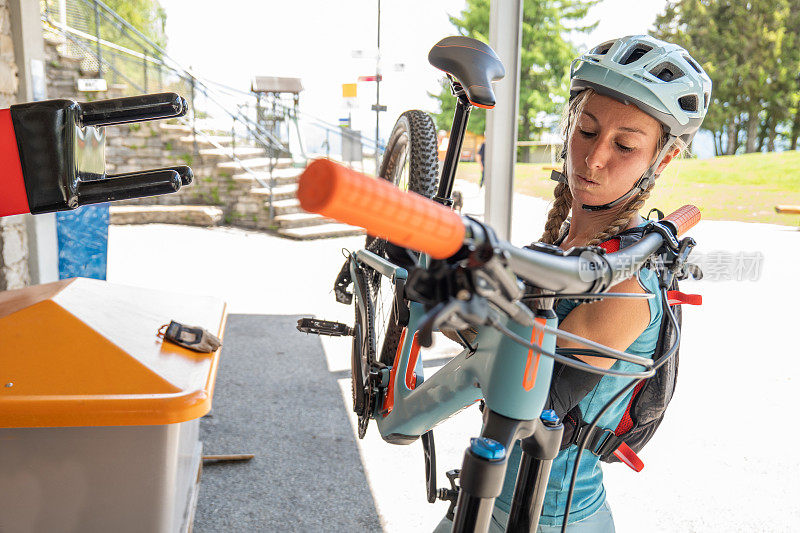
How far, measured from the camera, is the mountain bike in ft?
1.38

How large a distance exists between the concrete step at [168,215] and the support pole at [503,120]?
7.34m

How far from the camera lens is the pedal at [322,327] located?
1.81 metres

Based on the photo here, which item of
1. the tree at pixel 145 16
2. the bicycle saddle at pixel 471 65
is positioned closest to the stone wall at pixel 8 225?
the bicycle saddle at pixel 471 65

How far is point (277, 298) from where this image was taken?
5.71m

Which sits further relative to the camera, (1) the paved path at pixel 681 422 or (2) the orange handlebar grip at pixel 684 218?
(1) the paved path at pixel 681 422

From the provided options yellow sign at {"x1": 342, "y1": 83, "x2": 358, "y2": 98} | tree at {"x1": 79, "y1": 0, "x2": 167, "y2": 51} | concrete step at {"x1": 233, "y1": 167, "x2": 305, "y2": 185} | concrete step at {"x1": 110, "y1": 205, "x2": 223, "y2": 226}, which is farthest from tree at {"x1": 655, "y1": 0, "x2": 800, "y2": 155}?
tree at {"x1": 79, "y1": 0, "x2": 167, "y2": 51}

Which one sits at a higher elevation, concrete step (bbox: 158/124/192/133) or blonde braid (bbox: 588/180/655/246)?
concrete step (bbox: 158/124/192/133)

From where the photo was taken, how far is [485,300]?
500 millimetres

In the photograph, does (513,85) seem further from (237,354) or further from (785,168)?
(237,354)

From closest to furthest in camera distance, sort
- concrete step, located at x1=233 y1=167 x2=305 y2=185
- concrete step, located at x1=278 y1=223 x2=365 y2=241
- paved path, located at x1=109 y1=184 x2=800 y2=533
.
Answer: paved path, located at x1=109 y1=184 x2=800 y2=533 < concrete step, located at x1=278 y1=223 x2=365 y2=241 < concrete step, located at x1=233 y1=167 x2=305 y2=185

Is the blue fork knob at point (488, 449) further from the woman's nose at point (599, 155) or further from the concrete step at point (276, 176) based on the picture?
the concrete step at point (276, 176)

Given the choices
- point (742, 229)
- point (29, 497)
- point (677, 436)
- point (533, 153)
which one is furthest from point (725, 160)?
point (29, 497)

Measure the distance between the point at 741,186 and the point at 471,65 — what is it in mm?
3461

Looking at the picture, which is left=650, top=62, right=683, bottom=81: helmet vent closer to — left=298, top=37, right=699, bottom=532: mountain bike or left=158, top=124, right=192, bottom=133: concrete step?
left=298, top=37, right=699, bottom=532: mountain bike
